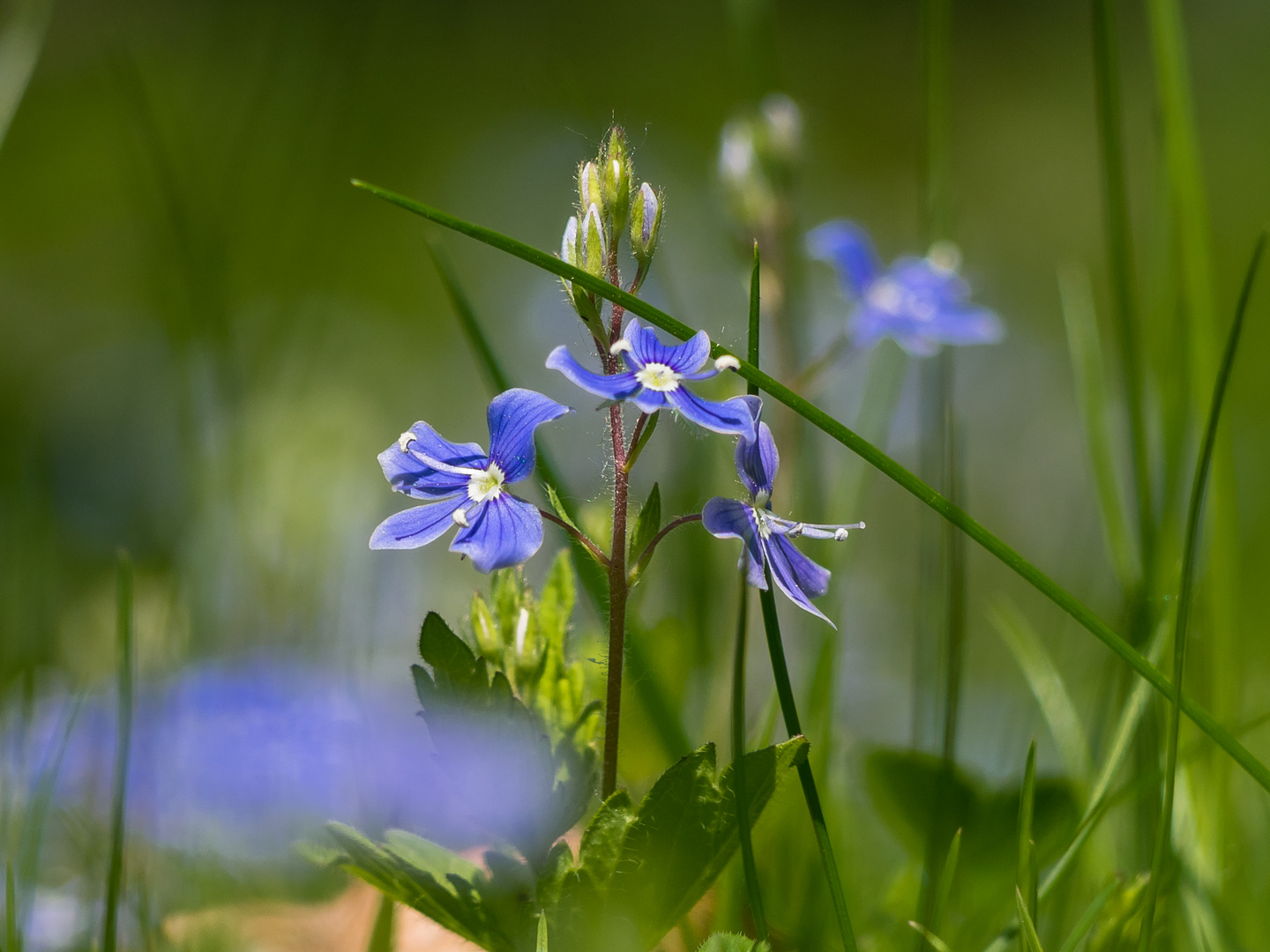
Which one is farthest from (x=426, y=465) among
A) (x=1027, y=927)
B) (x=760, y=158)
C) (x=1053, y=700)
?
(x=760, y=158)

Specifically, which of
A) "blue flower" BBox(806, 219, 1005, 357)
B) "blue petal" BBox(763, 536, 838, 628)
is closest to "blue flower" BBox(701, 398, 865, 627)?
"blue petal" BBox(763, 536, 838, 628)

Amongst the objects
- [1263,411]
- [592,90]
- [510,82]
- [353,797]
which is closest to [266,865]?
[353,797]

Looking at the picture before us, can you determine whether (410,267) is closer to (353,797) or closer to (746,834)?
(353,797)

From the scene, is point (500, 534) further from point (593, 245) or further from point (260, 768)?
point (260, 768)

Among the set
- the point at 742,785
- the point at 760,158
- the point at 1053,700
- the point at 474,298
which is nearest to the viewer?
the point at 742,785

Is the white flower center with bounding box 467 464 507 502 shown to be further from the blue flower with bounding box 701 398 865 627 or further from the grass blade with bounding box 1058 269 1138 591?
the grass blade with bounding box 1058 269 1138 591

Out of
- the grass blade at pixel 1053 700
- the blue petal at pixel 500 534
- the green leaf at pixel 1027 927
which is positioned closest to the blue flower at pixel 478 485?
the blue petal at pixel 500 534
